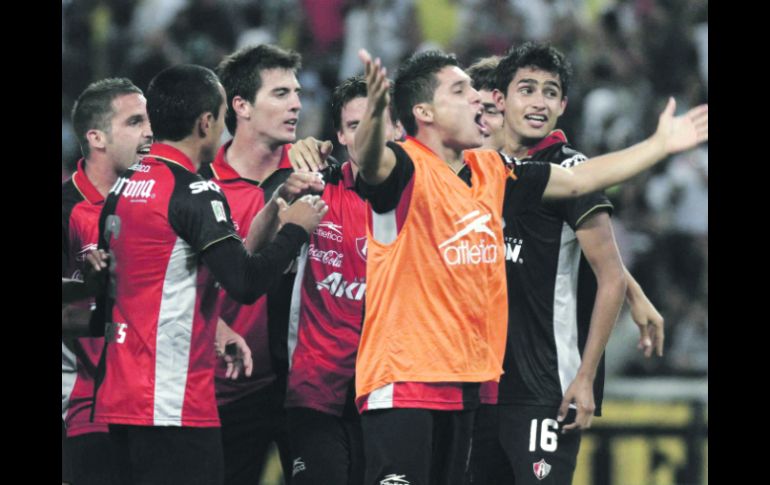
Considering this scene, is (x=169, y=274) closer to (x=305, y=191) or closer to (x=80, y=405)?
(x=305, y=191)

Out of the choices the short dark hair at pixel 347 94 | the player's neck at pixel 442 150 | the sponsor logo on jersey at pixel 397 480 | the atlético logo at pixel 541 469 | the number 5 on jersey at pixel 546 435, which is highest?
the short dark hair at pixel 347 94

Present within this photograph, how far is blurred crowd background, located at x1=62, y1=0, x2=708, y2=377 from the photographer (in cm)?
1350

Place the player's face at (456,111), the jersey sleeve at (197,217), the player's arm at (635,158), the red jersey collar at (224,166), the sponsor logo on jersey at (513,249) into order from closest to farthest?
the player's arm at (635,158)
the jersey sleeve at (197,217)
the player's face at (456,111)
the sponsor logo on jersey at (513,249)
the red jersey collar at (224,166)

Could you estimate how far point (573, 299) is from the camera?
6.52 m

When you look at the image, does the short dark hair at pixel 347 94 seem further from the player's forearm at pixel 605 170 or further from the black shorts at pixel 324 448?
the black shorts at pixel 324 448

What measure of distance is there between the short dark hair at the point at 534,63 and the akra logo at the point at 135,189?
212 cm

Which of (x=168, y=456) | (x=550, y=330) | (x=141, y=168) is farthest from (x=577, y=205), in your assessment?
(x=168, y=456)

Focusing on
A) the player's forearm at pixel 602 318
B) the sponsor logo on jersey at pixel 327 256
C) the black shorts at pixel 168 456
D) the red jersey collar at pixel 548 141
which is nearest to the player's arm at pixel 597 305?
the player's forearm at pixel 602 318

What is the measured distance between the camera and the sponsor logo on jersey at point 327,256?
6.73m

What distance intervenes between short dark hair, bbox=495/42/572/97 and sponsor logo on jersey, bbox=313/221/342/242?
3.77 feet

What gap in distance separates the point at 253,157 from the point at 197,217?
5.10 feet

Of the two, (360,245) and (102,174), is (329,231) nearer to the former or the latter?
(360,245)

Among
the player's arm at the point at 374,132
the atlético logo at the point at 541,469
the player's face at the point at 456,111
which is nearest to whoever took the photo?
the player's arm at the point at 374,132

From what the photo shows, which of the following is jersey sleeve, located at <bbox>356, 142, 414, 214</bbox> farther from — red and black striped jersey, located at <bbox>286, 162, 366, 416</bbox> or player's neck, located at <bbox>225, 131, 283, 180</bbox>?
player's neck, located at <bbox>225, 131, 283, 180</bbox>
